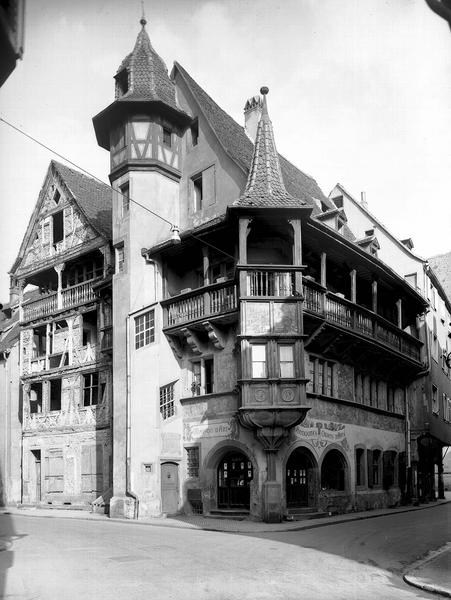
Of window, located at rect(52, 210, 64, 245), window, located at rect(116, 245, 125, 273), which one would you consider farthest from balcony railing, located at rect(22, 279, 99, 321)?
window, located at rect(116, 245, 125, 273)

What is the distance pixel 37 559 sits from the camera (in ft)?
45.5

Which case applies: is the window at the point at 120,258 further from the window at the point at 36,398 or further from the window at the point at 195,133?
the window at the point at 36,398

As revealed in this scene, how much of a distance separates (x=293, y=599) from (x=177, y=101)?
2281 centimetres

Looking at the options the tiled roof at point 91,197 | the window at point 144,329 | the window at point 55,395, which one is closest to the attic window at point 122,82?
the tiled roof at point 91,197

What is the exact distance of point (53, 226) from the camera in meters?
35.9

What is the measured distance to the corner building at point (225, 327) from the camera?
23.5 meters

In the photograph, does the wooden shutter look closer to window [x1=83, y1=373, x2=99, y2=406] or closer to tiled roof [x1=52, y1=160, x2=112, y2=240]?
tiled roof [x1=52, y1=160, x2=112, y2=240]

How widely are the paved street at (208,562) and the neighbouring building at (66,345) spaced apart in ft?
33.7

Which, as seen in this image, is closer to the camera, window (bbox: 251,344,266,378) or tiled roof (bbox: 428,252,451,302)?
window (bbox: 251,344,266,378)

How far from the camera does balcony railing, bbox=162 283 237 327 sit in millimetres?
24375

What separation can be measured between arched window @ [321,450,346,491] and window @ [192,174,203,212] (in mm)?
10271

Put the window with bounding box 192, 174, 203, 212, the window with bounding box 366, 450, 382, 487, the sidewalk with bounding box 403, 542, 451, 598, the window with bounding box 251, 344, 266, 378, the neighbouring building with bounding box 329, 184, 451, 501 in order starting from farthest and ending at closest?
1. the neighbouring building with bounding box 329, 184, 451, 501
2. the window with bounding box 366, 450, 382, 487
3. the window with bounding box 192, 174, 203, 212
4. the window with bounding box 251, 344, 266, 378
5. the sidewalk with bounding box 403, 542, 451, 598

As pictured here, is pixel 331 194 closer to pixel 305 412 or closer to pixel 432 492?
pixel 432 492

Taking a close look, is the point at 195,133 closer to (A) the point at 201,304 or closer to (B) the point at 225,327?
(A) the point at 201,304
